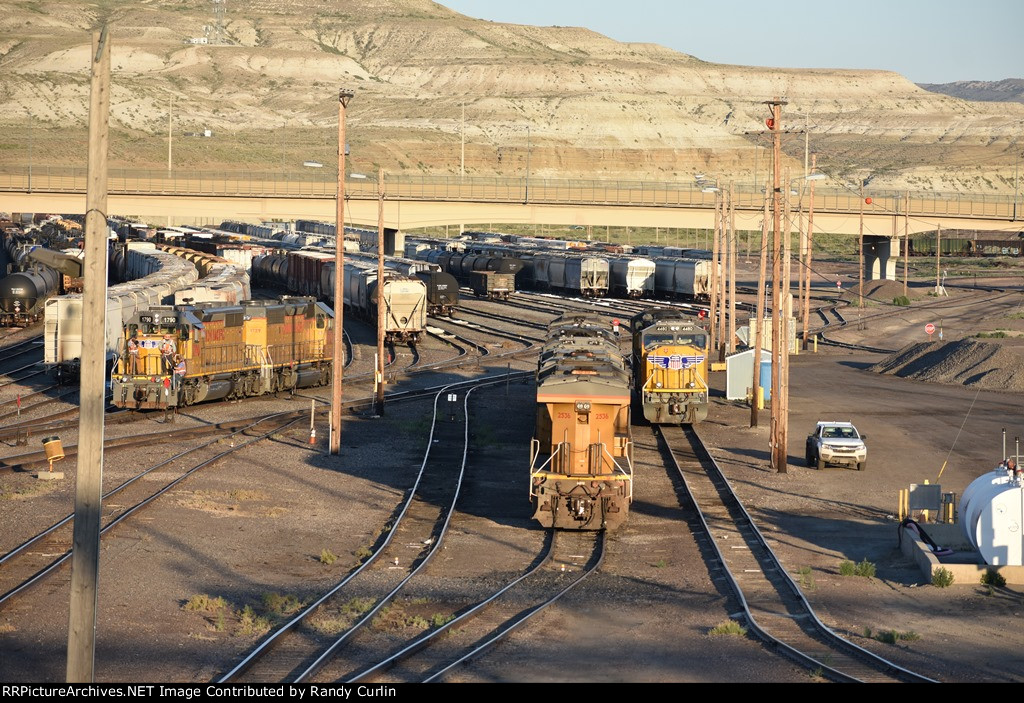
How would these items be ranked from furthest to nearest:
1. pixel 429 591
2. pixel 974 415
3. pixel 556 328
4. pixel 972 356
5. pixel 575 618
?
pixel 972 356 < pixel 974 415 < pixel 556 328 < pixel 429 591 < pixel 575 618

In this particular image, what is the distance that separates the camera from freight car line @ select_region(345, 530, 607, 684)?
704 inches

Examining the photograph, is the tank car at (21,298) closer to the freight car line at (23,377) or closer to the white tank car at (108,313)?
the white tank car at (108,313)

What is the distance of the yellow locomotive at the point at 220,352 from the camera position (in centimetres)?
4253

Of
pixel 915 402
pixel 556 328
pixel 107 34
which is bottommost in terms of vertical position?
pixel 915 402

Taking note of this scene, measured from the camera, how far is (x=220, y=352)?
45.6 m

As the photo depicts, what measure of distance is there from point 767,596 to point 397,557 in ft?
23.4

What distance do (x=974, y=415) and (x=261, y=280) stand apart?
202 feet

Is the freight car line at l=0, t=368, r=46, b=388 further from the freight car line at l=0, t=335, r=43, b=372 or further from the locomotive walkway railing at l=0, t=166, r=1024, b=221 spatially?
the locomotive walkway railing at l=0, t=166, r=1024, b=221

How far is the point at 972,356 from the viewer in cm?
6125

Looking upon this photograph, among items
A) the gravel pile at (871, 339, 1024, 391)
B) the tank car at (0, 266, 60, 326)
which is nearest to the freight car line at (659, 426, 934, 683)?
the gravel pile at (871, 339, 1024, 391)

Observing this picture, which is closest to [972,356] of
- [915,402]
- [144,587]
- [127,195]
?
[915,402]

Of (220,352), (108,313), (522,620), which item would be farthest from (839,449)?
(108,313)

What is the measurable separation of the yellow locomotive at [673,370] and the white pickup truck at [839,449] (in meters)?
5.81

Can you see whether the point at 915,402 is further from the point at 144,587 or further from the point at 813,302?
the point at 813,302
